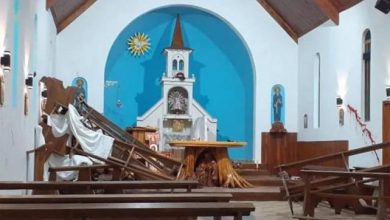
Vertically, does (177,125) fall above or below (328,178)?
above

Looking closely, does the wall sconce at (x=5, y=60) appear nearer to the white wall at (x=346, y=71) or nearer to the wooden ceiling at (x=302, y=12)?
→ the white wall at (x=346, y=71)

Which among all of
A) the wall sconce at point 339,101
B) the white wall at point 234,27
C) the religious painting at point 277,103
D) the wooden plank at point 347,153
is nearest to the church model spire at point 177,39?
the white wall at point 234,27

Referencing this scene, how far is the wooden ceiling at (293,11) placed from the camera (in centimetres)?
1274

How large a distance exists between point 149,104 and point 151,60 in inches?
47.0

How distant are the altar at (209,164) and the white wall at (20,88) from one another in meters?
2.86

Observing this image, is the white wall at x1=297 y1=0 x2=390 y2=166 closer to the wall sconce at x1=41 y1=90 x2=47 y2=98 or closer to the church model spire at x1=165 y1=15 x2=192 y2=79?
the church model spire at x1=165 y1=15 x2=192 y2=79

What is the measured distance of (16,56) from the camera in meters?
7.36

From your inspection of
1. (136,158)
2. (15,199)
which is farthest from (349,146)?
(15,199)

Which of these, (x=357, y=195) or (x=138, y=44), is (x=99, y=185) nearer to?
(x=357, y=195)

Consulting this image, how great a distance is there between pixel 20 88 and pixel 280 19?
9019mm

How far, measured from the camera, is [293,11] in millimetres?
14336

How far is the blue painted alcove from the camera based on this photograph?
1517 centimetres

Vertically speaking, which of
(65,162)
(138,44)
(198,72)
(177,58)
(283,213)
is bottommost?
(283,213)

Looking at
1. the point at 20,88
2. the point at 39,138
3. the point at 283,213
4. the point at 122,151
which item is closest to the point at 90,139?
the point at 122,151
